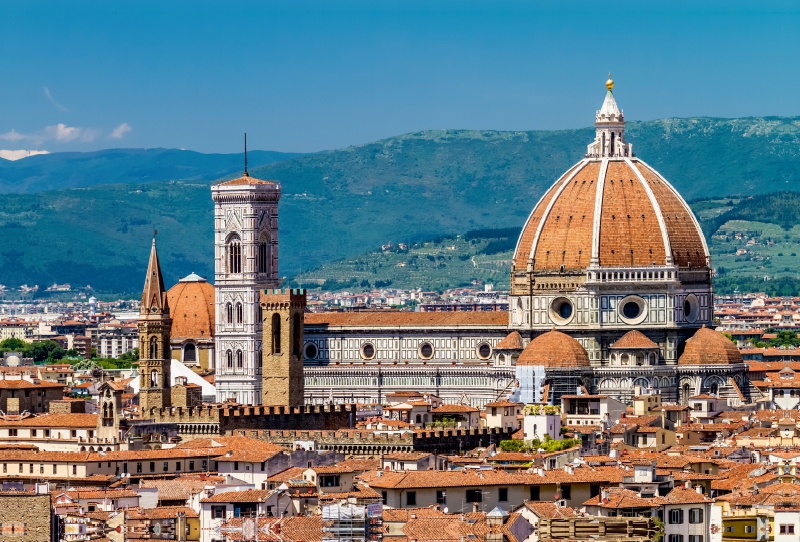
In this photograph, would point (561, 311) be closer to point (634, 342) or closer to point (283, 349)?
point (634, 342)

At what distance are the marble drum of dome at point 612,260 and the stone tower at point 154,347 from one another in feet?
84.2

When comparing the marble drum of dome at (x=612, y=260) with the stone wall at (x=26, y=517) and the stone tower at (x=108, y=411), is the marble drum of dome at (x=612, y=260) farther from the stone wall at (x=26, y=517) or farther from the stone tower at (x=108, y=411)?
the stone wall at (x=26, y=517)

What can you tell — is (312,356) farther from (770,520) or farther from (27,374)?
(770,520)

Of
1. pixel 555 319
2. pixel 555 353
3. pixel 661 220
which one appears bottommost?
pixel 555 353

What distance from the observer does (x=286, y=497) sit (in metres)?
60.5

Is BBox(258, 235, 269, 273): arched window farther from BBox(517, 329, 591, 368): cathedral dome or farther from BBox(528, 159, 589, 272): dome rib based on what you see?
BBox(517, 329, 591, 368): cathedral dome

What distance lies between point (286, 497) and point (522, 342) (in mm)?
71795

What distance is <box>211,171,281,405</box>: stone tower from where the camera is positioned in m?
141

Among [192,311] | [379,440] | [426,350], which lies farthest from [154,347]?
[192,311]

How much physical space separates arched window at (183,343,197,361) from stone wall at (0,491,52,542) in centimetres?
10373

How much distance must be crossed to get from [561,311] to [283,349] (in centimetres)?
2675

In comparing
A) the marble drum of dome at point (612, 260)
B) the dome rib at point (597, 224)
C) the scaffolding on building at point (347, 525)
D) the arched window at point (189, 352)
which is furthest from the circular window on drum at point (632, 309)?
the scaffolding on building at point (347, 525)

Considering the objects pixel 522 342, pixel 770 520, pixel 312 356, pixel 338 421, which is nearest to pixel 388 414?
pixel 338 421

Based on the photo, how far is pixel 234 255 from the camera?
143 meters
